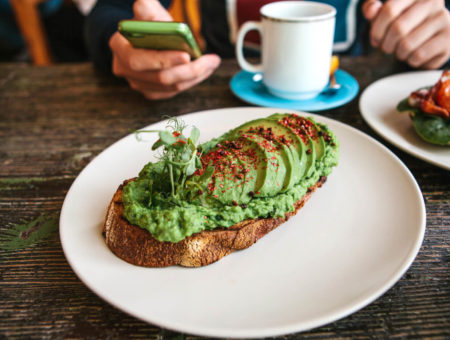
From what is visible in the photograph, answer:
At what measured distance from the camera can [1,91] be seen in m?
2.61

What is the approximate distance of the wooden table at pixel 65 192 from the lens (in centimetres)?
99

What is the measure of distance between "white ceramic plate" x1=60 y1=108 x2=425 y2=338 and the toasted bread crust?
0.08 ft

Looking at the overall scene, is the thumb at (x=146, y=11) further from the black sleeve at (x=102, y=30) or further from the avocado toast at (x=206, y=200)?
the avocado toast at (x=206, y=200)

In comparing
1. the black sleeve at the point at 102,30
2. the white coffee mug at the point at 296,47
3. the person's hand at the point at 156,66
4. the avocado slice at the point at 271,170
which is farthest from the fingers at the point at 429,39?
the black sleeve at the point at 102,30

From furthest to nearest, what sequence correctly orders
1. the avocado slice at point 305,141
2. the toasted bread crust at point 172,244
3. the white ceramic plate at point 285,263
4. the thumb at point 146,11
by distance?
the thumb at point 146,11 → the avocado slice at point 305,141 → the toasted bread crust at point 172,244 → the white ceramic plate at point 285,263

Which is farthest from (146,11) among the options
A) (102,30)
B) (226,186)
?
(226,186)

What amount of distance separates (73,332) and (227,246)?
530 mm

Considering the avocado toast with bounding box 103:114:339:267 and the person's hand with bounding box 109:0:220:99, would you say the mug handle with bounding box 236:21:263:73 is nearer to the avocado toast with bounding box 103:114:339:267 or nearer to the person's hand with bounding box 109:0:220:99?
the person's hand with bounding box 109:0:220:99

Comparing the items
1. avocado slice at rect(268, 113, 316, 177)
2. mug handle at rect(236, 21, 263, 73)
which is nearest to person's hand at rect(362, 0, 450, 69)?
mug handle at rect(236, 21, 263, 73)

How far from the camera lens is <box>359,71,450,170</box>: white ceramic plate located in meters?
1.58

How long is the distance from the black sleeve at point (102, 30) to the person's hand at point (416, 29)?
1.96 m

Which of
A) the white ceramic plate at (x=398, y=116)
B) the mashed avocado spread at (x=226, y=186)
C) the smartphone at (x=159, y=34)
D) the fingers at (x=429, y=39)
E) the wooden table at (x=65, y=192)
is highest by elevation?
the smartphone at (x=159, y=34)

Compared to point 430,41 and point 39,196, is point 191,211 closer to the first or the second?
point 39,196

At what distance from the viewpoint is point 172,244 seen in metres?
1.11
